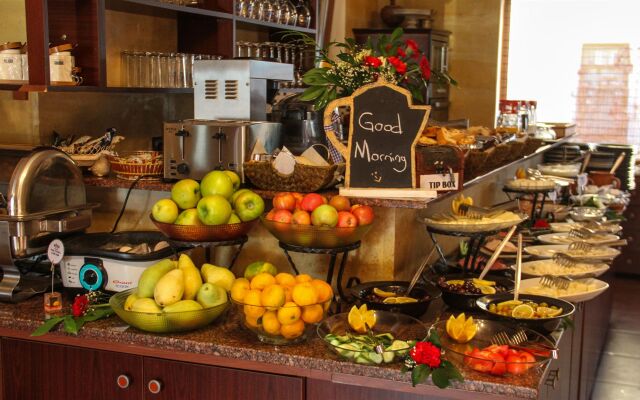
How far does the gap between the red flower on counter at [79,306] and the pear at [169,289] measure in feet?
1.06

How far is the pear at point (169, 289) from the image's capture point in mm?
2438

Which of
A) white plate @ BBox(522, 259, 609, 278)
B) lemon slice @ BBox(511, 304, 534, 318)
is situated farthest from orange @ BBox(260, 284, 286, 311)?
white plate @ BBox(522, 259, 609, 278)

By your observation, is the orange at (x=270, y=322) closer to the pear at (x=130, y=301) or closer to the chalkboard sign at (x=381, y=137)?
the pear at (x=130, y=301)

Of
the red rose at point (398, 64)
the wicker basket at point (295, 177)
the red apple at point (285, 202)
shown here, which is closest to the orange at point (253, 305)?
the red apple at point (285, 202)

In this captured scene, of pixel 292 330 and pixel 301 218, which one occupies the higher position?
pixel 301 218

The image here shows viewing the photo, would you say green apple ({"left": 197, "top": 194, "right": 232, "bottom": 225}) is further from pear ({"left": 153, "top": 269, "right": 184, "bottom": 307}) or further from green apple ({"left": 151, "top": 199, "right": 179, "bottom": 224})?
pear ({"left": 153, "top": 269, "right": 184, "bottom": 307})

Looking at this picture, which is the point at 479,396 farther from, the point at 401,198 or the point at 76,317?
the point at 76,317

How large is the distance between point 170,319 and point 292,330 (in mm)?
373

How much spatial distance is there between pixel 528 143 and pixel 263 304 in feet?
9.82

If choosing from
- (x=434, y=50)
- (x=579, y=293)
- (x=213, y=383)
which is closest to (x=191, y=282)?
(x=213, y=383)

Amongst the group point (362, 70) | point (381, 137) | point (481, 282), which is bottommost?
point (481, 282)

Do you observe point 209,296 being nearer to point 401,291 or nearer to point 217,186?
point 217,186

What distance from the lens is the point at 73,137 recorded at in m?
3.90

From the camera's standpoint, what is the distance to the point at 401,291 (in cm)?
276
